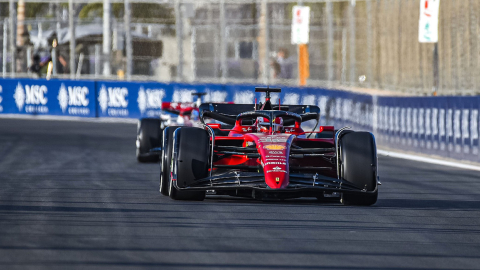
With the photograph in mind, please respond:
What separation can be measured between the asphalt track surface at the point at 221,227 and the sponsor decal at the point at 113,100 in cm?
1704

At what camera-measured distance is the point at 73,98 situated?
3161 centimetres

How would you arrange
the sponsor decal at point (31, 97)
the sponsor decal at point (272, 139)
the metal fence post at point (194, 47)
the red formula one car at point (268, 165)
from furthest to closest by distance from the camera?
the metal fence post at point (194, 47) < the sponsor decal at point (31, 97) < the sponsor decal at point (272, 139) < the red formula one car at point (268, 165)

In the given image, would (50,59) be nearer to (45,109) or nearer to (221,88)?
(45,109)

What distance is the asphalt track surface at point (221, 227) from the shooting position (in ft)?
22.5

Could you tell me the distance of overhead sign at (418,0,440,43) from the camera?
74.0ft

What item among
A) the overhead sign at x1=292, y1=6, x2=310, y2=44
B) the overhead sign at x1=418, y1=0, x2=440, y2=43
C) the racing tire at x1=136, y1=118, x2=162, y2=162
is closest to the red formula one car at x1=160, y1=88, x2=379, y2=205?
the racing tire at x1=136, y1=118, x2=162, y2=162

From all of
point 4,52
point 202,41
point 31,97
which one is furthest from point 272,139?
point 4,52

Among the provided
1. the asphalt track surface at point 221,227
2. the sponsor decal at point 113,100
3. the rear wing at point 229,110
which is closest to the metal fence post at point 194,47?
the sponsor decal at point 113,100

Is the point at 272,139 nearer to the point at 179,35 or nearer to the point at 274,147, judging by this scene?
the point at 274,147

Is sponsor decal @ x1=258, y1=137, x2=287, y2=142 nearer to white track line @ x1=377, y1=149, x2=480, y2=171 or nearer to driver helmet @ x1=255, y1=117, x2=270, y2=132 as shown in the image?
driver helmet @ x1=255, y1=117, x2=270, y2=132

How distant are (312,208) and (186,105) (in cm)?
756

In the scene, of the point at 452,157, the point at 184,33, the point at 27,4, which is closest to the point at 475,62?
the point at 452,157

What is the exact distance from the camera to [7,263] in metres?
6.55

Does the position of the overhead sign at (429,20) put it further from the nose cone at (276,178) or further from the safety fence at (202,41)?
the nose cone at (276,178)
